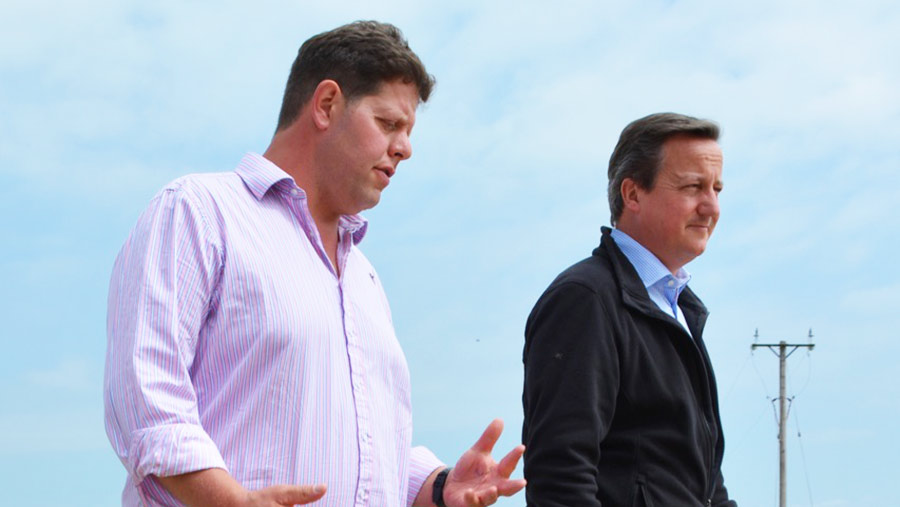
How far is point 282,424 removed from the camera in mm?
2475

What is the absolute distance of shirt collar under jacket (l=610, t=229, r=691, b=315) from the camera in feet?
12.5

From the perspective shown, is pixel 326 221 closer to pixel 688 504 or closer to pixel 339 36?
pixel 339 36

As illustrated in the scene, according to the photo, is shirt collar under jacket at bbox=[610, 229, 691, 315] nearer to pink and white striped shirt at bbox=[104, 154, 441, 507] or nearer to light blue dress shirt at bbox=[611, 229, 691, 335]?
light blue dress shirt at bbox=[611, 229, 691, 335]

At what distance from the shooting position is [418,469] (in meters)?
2.94

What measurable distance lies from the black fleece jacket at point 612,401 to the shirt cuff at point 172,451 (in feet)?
4.40

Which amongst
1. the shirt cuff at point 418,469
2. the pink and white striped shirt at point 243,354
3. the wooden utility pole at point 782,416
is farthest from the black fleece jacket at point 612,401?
the wooden utility pole at point 782,416

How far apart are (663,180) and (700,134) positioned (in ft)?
0.81

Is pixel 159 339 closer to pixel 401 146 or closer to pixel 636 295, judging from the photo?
pixel 401 146

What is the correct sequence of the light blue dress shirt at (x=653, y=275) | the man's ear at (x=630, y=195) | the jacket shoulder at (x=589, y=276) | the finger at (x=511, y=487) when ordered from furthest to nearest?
the man's ear at (x=630, y=195), the light blue dress shirt at (x=653, y=275), the jacket shoulder at (x=589, y=276), the finger at (x=511, y=487)

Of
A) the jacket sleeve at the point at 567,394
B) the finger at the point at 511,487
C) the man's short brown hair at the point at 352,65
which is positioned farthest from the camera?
the jacket sleeve at the point at 567,394

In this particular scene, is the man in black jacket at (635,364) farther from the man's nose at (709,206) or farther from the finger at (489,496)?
the finger at (489,496)

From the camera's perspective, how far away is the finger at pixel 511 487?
2.73 m

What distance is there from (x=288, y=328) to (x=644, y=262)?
1687 mm

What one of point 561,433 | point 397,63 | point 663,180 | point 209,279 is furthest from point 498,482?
point 663,180
